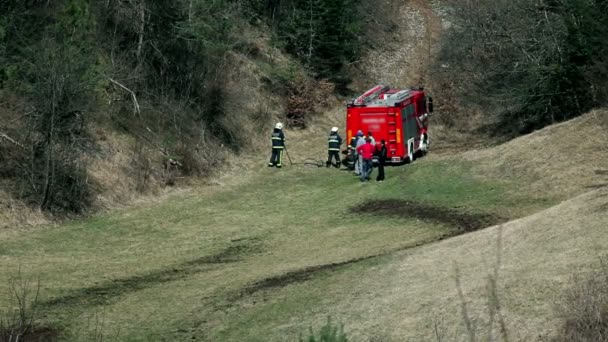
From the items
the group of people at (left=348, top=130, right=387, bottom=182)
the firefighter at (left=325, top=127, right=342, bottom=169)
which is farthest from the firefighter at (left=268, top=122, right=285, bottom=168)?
the group of people at (left=348, top=130, right=387, bottom=182)

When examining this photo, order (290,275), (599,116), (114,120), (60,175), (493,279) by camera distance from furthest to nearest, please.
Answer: (114,120) → (599,116) → (60,175) → (290,275) → (493,279)

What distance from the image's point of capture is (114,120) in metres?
37.2

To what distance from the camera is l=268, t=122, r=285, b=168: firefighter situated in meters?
38.0

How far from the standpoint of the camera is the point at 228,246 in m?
28.0

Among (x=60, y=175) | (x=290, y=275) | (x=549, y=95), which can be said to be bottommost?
(x=290, y=275)

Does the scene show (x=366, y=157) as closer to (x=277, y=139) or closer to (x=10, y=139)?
(x=277, y=139)

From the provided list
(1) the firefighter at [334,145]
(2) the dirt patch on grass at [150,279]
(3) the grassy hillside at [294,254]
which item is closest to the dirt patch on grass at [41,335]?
(3) the grassy hillside at [294,254]

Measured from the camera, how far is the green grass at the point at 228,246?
800 inches

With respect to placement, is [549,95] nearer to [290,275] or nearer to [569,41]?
[569,41]

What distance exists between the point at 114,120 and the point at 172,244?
34.3ft

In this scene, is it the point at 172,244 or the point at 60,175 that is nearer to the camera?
the point at 172,244

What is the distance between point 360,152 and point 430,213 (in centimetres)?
675

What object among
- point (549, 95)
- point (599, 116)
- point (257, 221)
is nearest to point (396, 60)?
point (549, 95)

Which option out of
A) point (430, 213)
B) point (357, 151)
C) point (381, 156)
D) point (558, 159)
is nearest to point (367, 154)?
point (381, 156)
